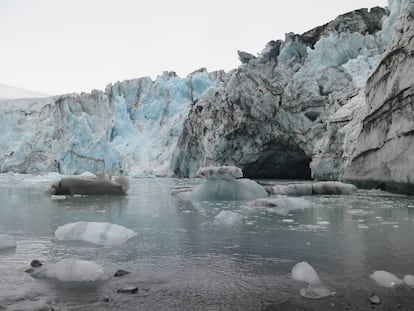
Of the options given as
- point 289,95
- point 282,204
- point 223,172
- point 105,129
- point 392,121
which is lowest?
point 282,204

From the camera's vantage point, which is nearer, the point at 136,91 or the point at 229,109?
A: the point at 229,109

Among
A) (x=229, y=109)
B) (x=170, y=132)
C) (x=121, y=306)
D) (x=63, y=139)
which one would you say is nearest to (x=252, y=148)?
(x=229, y=109)

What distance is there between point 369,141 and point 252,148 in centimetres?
1242

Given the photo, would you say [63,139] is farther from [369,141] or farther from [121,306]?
[121,306]

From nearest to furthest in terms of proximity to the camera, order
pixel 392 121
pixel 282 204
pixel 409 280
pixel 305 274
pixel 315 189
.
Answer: pixel 409 280 < pixel 305 274 < pixel 282 204 < pixel 392 121 < pixel 315 189

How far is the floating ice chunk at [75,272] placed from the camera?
2.98 meters

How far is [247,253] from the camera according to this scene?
12.9 feet

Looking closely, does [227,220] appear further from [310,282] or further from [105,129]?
[105,129]

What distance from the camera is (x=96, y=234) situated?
448 centimetres

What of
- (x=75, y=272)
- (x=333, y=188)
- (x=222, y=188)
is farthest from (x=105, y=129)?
(x=75, y=272)

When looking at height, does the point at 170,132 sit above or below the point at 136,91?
below

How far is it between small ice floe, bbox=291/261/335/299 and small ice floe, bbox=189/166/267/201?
732cm

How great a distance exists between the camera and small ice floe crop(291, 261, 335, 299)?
2630 millimetres

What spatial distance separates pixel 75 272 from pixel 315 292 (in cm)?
170
